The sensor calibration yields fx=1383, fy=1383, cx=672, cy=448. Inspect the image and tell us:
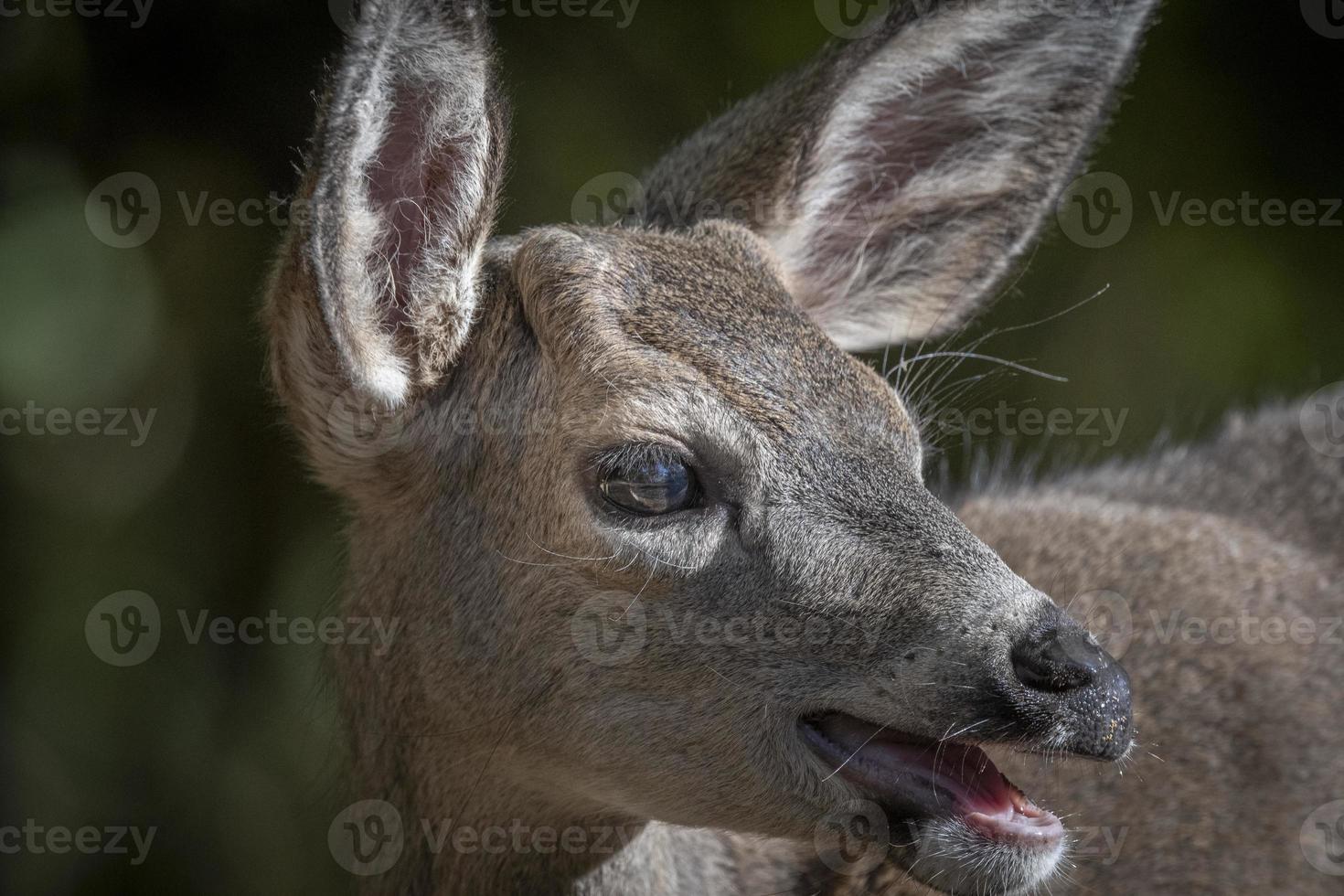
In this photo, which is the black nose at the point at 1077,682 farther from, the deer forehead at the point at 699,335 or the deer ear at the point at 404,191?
the deer ear at the point at 404,191

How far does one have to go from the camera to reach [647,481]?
296 centimetres

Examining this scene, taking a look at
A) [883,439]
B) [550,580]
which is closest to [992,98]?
[883,439]

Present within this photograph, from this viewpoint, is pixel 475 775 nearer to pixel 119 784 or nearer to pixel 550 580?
pixel 550 580

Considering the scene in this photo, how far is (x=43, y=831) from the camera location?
576 cm

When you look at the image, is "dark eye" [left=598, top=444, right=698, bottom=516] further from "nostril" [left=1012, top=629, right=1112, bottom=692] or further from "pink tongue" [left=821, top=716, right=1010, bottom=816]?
"nostril" [left=1012, top=629, right=1112, bottom=692]

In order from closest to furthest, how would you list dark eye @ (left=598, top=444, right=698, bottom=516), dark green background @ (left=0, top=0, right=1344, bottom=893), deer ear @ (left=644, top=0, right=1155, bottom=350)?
1. dark eye @ (left=598, top=444, right=698, bottom=516)
2. deer ear @ (left=644, top=0, right=1155, bottom=350)
3. dark green background @ (left=0, top=0, right=1344, bottom=893)

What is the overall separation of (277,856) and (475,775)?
135 inches

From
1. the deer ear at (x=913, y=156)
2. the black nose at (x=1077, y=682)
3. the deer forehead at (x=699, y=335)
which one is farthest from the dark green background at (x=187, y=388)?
the black nose at (x=1077, y=682)

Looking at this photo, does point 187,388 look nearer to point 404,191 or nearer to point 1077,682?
point 404,191

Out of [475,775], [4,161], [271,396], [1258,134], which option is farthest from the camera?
[1258,134]

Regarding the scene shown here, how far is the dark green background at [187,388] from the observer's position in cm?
559

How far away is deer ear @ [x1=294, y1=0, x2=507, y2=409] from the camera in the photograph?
2.90 metres

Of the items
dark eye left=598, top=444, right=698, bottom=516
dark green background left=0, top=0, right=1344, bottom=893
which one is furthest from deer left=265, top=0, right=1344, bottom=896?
dark green background left=0, top=0, right=1344, bottom=893

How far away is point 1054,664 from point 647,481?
2.98 feet
